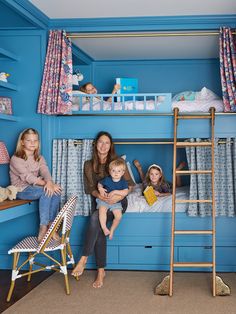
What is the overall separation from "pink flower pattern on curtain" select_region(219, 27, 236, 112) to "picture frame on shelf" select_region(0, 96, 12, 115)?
87.5 inches

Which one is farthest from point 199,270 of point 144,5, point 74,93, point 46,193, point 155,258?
point 144,5

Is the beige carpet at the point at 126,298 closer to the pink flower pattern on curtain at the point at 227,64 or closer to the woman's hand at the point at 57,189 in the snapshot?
the woman's hand at the point at 57,189

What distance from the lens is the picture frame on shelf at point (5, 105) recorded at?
4.76 metres

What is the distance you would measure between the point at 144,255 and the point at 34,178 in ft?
4.68

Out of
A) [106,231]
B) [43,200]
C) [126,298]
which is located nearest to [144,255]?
[106,231]

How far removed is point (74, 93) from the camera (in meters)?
5.02

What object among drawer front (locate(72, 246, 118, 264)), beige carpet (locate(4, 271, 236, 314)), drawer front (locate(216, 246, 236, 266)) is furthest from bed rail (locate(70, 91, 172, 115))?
beige carpet (locate(4, 271, 236, 314))

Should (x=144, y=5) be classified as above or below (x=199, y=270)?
above

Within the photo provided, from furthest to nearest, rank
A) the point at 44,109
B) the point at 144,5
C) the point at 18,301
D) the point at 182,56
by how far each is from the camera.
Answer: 1. the point at 182,56
2. the point at 44,109
3. the point at 144,5
4. the point at 18,301

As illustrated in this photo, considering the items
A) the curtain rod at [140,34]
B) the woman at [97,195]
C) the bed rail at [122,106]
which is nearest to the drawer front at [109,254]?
the woman at [97,195]

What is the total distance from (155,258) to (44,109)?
6.38 feet

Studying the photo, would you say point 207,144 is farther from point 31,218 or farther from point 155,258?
point 31,218

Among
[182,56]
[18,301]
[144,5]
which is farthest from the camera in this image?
[182,56]

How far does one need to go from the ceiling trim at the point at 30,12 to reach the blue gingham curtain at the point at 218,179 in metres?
1.97
